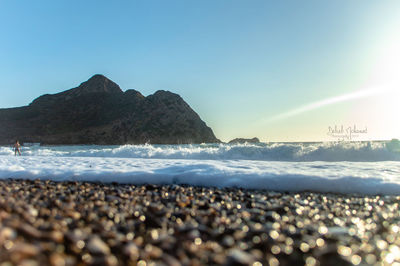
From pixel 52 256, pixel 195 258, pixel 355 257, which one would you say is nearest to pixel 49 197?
pixel 52 256

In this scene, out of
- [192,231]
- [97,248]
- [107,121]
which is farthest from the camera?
[107,121]

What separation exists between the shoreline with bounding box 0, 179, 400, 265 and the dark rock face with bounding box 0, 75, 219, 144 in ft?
195

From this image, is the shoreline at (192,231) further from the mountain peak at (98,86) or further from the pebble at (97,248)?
the mountain peak at (98,86)

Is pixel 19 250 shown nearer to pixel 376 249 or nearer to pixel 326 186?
pixel 376 249

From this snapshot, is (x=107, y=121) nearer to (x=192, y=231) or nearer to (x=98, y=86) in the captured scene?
(x=98, y=86)

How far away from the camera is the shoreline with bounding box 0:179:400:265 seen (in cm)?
181

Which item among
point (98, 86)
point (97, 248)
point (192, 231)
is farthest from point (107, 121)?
point (97, 248)

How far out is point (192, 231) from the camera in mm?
2406

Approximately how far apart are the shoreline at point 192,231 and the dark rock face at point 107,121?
195 feet

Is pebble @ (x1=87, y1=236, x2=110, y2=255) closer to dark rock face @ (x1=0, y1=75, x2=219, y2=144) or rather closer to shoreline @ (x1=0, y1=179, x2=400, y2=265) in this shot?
shoreline @ (x1=0, y1=179, x2=400, y2=265)

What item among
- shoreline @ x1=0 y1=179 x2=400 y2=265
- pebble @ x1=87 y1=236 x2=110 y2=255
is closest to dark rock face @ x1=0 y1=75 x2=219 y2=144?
shoreline @ x1=0 y1=179 x2=400 y2=265

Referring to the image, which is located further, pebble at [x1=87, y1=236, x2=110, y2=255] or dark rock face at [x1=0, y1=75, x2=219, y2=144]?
dark rock face at [x1=0, y1=75, x2=219, y2=144]

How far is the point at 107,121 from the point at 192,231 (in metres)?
74.3

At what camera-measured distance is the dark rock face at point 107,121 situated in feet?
211
